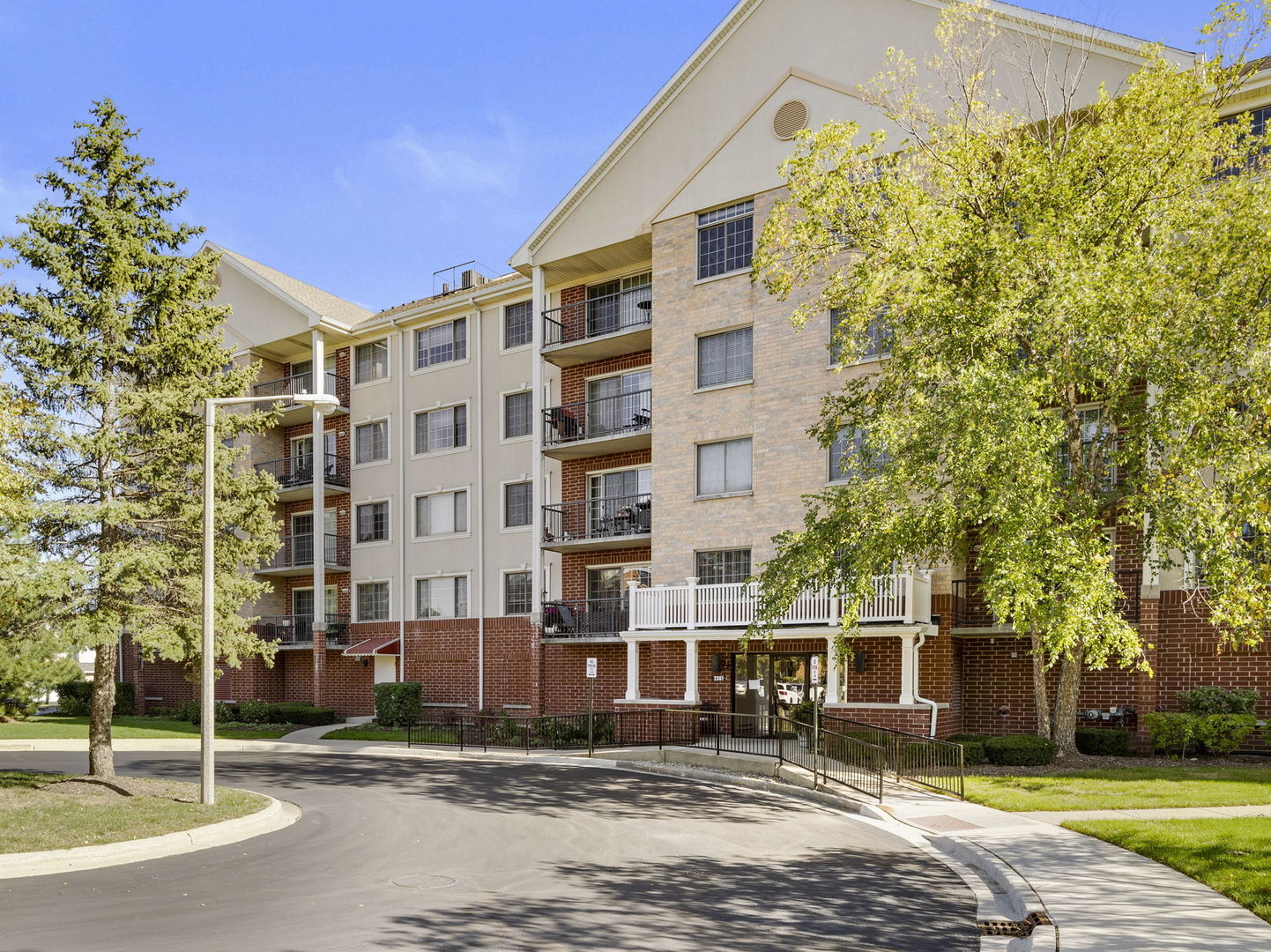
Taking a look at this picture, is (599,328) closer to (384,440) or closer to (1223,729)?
(384,440)

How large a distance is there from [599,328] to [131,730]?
1908cm

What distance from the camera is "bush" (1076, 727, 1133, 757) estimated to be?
21.5m

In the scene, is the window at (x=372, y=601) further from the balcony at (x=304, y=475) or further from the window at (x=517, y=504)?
the window at (x=517, y=504)

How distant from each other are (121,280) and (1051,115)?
762 inches

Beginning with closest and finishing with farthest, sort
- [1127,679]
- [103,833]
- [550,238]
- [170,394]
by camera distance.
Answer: [103,833]
[170,394]
[1127,679]
[550,238]

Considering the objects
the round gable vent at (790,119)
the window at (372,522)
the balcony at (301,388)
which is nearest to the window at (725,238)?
the round gable vent at (790,119)

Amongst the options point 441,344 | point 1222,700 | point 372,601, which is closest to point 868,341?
point 1222,700

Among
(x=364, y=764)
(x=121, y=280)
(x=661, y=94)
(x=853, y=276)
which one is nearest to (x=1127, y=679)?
(x=853, y=276)

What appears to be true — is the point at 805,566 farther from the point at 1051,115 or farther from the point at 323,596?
the point at 323,596

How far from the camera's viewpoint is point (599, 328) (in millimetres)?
31641

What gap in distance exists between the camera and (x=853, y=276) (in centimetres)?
1953

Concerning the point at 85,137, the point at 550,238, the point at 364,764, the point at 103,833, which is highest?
the point at 550,238

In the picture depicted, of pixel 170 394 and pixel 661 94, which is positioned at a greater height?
pixel 661 94

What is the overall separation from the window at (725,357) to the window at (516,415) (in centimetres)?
711
